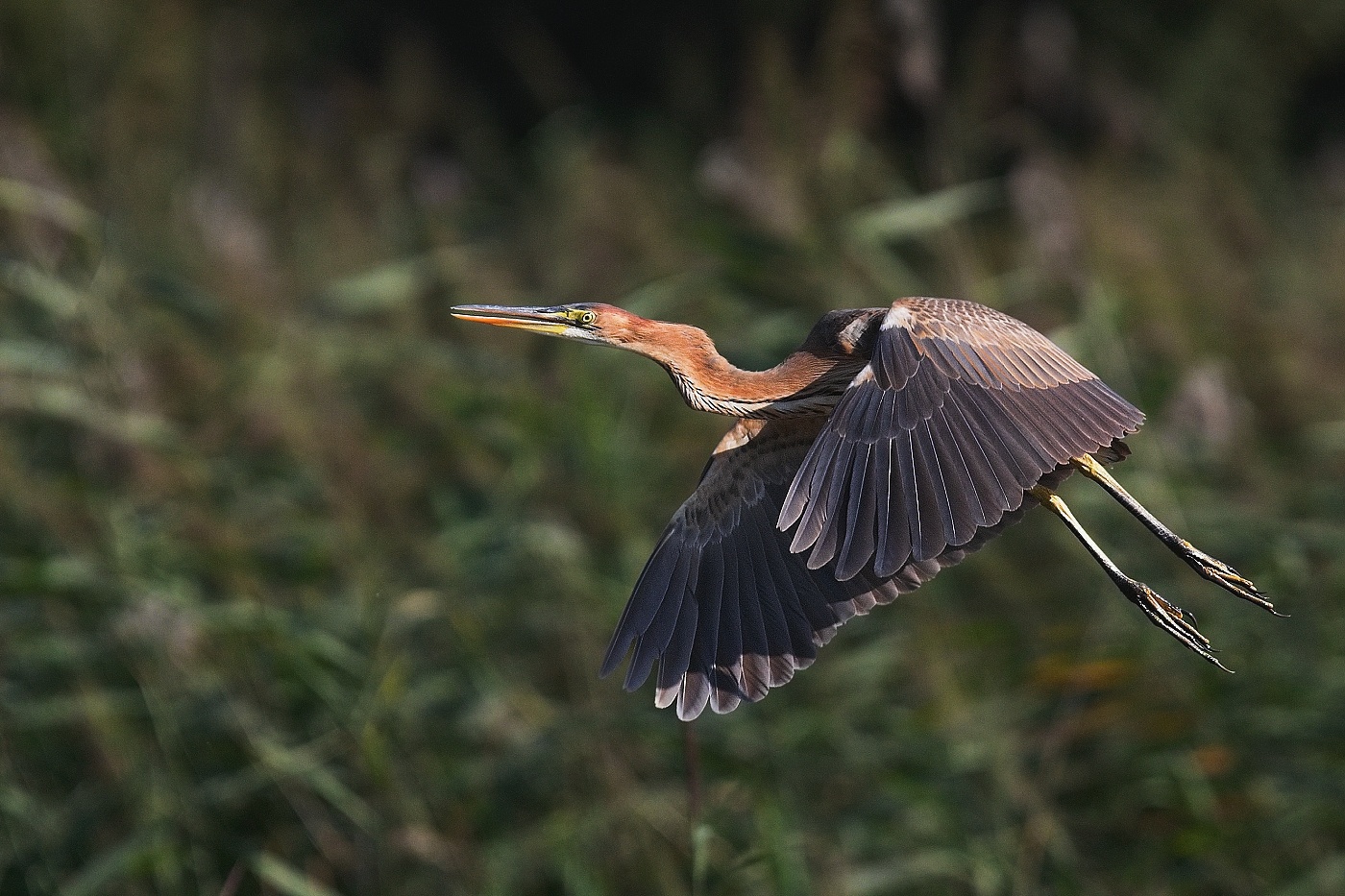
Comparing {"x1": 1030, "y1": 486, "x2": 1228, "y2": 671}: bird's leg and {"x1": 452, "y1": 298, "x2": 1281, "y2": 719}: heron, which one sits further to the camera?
{"x1": 1030, "y1": 486, "x2": 1228, "y2": 671}: bird's leg

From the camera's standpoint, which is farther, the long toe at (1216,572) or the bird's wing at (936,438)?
the long toe at (1216,572)

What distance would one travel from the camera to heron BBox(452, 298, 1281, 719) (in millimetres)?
2689

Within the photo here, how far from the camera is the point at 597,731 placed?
13.1 ft

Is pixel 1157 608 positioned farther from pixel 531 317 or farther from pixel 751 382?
pixel 531 317

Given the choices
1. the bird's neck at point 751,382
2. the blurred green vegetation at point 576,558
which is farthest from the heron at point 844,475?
the blurred green vegetation at point 576,558

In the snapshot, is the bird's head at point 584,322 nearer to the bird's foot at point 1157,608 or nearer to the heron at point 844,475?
the heron at point 844,475

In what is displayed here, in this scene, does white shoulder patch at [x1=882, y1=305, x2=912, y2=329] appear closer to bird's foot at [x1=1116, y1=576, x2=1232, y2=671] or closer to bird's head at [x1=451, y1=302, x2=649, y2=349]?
bird's head at [x1=451, y1=302, x2=649, y2=349]

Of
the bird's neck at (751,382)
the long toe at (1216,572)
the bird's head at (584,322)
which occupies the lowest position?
the long toe at (1216,572)

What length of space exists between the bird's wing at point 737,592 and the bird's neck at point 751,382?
5.3 inches

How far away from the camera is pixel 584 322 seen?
337 centimetres

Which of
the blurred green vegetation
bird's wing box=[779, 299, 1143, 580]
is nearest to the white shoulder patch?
bird's wing box=[779, 299, 1143, 580]

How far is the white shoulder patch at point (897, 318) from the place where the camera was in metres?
3.03

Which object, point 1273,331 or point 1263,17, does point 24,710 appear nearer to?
point 1273,331

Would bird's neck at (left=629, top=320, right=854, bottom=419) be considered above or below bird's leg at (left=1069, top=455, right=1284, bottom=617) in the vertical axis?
above
